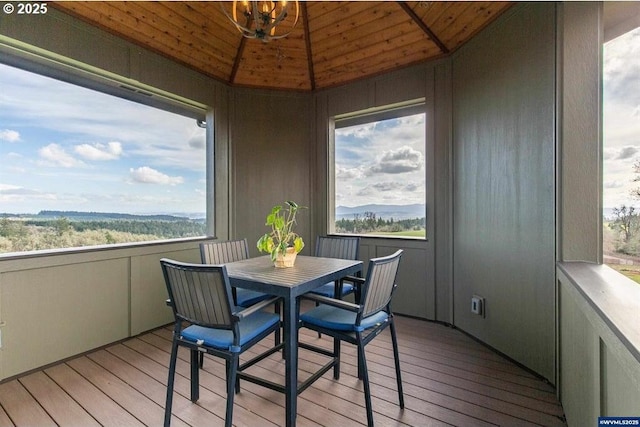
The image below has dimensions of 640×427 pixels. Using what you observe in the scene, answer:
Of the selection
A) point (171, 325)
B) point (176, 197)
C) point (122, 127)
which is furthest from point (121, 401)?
point (122, 127)

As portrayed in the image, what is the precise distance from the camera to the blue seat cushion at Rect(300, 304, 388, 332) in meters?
1.84

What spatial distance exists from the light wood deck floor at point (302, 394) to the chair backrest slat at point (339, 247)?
2.83ft

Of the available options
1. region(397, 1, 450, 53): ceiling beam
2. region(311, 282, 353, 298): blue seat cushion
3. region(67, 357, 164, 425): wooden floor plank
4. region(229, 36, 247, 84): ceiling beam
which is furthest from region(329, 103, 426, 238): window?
region(67, 357, 164, 425): wooden floor plank

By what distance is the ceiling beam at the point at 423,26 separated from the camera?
283 cm

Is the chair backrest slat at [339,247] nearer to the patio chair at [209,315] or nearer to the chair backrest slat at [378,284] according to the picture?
the chair backrest slat at [378,284]

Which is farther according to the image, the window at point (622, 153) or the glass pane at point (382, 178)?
the glass pane at point (382, 178)

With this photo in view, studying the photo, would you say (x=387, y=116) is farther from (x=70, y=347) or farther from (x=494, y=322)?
(x=70, y=347)

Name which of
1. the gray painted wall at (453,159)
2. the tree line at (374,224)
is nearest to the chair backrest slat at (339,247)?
the gray painted wall at (453,159)

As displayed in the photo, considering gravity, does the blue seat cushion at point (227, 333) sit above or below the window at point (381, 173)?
below

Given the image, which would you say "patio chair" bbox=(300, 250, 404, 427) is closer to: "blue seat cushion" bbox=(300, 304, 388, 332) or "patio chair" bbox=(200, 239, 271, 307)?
"blue seat cushion" bbox=(300, 304, 388, 332)

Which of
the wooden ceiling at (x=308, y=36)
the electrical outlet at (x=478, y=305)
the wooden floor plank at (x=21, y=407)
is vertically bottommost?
the wooden floor plank at (x=21, y=407)

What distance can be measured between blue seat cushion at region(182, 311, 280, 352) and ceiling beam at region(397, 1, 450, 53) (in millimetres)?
2937

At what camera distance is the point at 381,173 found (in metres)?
3.82

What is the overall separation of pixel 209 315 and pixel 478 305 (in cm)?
240
